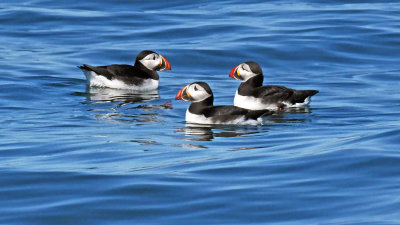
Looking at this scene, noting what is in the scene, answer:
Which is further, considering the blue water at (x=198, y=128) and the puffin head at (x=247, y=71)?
the puffin head at (x=247, y=71)

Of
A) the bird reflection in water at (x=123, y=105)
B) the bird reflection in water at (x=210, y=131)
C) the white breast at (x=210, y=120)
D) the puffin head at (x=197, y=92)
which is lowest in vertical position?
the bird reflection in water at (x=210, y=131)

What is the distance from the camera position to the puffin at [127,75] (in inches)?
665

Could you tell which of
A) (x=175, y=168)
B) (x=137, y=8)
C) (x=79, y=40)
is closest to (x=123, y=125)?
(x=175, y=168)

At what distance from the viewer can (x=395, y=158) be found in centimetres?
946

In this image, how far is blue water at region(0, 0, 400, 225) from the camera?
791 cm

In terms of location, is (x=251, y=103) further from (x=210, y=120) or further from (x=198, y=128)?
(x=198, y=128)

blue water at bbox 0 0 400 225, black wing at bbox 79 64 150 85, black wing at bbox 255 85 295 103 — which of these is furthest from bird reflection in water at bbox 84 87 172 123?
black wing at bbox 255 85 295 103

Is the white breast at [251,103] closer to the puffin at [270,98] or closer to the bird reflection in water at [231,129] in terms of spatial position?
the puffin at [270,98]

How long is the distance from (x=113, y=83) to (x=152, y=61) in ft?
3.32

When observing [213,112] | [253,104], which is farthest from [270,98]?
[213,112]

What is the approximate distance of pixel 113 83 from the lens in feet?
56.2

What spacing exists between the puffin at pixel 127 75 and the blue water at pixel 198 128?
27 cm

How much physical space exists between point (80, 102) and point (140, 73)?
230 centimetres

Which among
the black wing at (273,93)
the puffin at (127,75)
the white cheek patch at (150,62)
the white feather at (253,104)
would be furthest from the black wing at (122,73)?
the black wing at (273,93)
